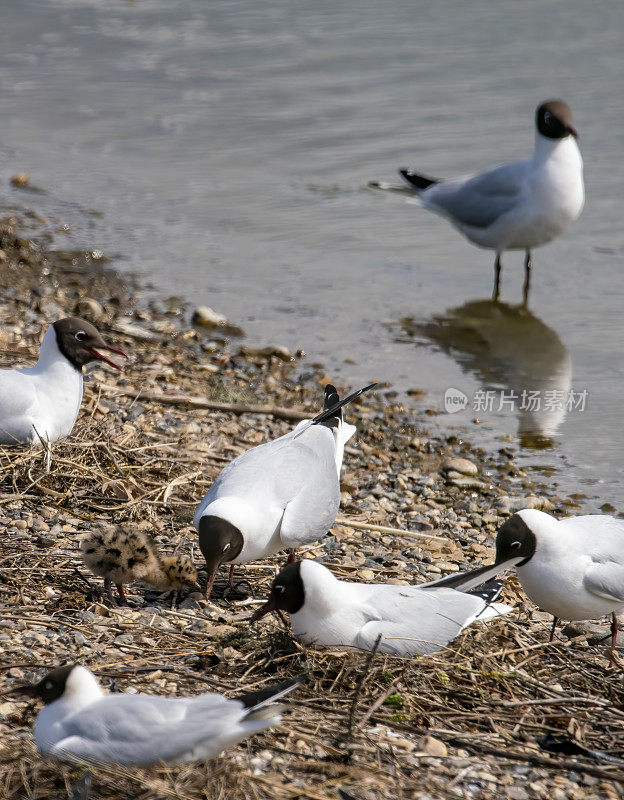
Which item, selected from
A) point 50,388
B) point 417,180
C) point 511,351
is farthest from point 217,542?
point 417,180

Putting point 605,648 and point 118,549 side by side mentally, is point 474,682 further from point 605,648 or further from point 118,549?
point 118,549

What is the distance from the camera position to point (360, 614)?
4184 mm

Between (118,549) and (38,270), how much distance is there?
5910mm

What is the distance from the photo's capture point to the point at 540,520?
4.62 metres

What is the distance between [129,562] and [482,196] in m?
7.08

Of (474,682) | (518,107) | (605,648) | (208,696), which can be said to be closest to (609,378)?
(605,648)

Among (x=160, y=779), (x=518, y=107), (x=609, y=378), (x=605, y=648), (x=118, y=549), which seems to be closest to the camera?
(x=160, y=779)

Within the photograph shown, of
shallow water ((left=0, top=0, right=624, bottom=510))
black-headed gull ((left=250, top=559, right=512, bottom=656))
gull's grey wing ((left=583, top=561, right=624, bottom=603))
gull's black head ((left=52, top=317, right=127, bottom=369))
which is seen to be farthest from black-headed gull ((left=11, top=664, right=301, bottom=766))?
shallow water ((left=0, top=0, right=624, bottom=510))

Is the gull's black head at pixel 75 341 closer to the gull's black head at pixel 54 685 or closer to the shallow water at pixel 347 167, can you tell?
the shallow water at pixel 347 167

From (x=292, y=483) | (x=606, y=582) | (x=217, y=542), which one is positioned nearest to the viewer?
(x=606, y=582)

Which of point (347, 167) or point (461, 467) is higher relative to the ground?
point (347, 167)

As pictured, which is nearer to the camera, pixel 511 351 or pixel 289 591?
pixel 289 591

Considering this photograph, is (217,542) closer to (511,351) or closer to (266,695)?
(266,695)

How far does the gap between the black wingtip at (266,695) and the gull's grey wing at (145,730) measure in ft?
0.15
